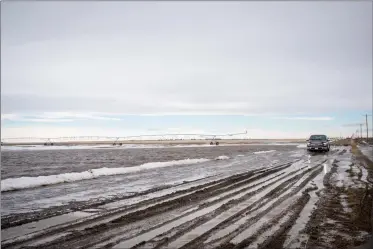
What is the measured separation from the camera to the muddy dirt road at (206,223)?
5.61 meters

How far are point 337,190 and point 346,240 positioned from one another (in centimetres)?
560

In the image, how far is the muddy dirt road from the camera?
561cm

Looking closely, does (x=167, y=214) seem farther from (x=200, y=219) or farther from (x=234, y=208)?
(x=234, y=208)

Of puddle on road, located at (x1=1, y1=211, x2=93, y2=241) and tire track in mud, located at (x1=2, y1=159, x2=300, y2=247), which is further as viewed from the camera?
puddle on road, located at (x1=1, y1=211, x2=93, y2=241)

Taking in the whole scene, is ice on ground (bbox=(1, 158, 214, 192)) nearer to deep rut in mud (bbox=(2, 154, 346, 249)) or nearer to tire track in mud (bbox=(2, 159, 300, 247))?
tire track in mud (bbox=(2, 159, 300, 247))

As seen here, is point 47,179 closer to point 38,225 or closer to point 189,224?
point 38,225


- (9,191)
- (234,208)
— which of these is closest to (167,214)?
(234,208)

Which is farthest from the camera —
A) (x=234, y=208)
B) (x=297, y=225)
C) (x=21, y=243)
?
(x=234, y=208)

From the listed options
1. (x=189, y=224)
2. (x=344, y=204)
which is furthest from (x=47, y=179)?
(x=344, y=204)

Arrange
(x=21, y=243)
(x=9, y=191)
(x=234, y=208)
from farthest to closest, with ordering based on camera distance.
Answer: (x=9, y=191) → (x=234, y=208) → (x=21, y=243)

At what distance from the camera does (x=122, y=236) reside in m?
5.91

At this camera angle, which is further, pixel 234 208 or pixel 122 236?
pixel 234 208

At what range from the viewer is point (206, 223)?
6793mm

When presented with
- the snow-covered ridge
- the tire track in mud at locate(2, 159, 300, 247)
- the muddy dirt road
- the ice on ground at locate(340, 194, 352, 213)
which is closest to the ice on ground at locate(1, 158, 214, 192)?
the snow-covered ridge
